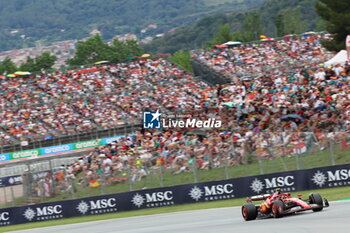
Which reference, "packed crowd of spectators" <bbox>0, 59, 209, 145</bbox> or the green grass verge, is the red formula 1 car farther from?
"packed crowd of spectators" <bbox>0, 59, 209, 145</bbox>

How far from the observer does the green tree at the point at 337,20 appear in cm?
4290

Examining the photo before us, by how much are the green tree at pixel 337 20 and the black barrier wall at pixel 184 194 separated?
25.2 metres

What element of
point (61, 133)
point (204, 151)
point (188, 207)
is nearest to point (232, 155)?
point (204, 151)

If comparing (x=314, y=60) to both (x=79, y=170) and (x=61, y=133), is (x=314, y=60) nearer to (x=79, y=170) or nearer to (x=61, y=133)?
(x=61, y=133)

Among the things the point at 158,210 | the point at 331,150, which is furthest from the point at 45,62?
the point at 331,150

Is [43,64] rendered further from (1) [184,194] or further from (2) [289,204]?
(2) [289,204]

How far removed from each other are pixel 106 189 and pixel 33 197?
3.07m

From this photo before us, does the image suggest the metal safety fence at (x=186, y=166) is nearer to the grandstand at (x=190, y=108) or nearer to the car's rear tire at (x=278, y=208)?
the grandstand at (x=190, y=108)

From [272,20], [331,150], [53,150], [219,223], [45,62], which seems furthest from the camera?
[272,20]

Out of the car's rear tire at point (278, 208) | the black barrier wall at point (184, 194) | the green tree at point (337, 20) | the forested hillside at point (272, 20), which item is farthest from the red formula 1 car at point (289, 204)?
the forested hillside at point (272, 20)

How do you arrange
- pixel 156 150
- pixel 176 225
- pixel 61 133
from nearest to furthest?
pixel 176 225 → pixel 156 150 → pixel 61 133

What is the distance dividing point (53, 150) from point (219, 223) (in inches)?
991

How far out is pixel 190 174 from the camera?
20.8 m

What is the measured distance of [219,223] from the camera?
14.6m
